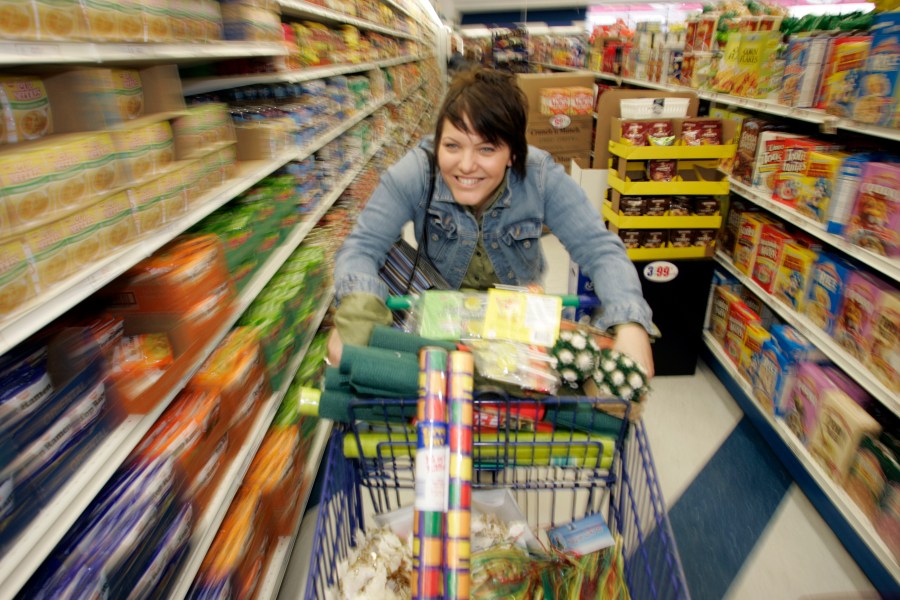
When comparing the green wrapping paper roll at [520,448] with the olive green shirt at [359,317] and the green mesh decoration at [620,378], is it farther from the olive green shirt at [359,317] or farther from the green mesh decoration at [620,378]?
the olive green shirt at [359,317]

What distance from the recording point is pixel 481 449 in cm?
109

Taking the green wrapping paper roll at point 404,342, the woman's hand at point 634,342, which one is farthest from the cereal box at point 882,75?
the green wrapping paper roll at point 404,342

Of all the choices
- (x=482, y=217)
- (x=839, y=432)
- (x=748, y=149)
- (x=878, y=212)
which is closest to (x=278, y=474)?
(x=482, y=217)

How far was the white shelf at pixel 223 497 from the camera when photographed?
51.9 inches

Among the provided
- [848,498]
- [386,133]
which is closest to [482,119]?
[848,498]

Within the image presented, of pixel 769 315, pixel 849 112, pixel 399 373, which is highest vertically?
pixel 849 112

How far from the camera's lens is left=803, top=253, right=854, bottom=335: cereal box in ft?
6.63

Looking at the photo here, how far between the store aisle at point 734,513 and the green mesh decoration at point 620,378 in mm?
1300

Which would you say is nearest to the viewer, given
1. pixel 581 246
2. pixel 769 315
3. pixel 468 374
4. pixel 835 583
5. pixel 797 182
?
pixel 468 374

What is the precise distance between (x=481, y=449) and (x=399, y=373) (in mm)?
280

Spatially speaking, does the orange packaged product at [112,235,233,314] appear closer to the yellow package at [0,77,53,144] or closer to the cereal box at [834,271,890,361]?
the yellow package at [0,77,53,144]

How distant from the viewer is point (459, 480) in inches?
31.6

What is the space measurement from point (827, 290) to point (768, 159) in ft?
2.56

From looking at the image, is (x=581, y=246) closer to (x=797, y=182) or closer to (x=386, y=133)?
(x=797, y=182)
